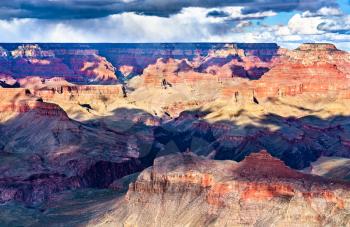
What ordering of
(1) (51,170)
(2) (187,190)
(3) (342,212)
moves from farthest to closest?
1. (1) (51,170)
2. (2) (187,190)
3. (3) (342,212)

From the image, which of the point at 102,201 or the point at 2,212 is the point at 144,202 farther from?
the point at 2,212

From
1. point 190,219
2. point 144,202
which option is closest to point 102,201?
point 144,202

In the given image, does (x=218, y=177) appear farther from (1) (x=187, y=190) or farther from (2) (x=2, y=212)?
(2) (x=2, y=212)

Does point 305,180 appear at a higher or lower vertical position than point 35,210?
higher

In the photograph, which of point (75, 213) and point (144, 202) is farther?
point (75, 213)

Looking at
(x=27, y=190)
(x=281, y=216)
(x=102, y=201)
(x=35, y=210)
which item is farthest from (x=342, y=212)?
(x=27, y=190)

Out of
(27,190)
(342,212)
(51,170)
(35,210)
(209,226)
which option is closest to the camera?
(342,212)
